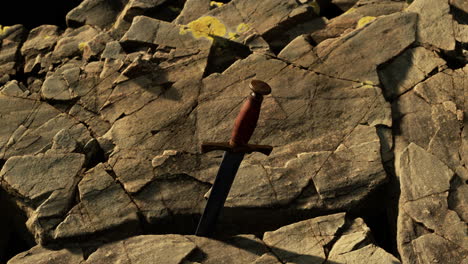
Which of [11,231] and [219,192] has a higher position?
[219,192]

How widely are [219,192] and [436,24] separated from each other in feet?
15.6

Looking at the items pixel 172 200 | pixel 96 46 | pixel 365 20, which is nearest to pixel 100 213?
pixel 172 200

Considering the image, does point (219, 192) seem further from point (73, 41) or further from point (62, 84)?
point (73, 41)

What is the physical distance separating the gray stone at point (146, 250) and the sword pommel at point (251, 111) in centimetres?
177

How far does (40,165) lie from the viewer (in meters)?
7.52

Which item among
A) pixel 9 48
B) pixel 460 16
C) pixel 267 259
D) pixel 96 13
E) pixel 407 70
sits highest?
pixel 96 13

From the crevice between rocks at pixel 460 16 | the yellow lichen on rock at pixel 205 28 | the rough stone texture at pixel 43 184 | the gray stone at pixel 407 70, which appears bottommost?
the rough stone texture at pixel 43 184

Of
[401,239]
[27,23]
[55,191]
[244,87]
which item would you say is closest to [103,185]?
[55,191]

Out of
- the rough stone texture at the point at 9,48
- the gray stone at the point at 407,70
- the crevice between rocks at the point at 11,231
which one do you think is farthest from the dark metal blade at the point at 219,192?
the rough stone texture at the point at 9,48

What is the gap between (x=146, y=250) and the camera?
6652 millimetres

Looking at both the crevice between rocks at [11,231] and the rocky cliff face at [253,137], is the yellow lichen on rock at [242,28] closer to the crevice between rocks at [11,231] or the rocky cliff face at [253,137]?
the rocky cliff face at [253,137]

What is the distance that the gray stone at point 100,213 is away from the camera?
22.6 ft

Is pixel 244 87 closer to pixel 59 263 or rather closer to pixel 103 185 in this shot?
pixel 103 185

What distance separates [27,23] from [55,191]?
6010 mm
